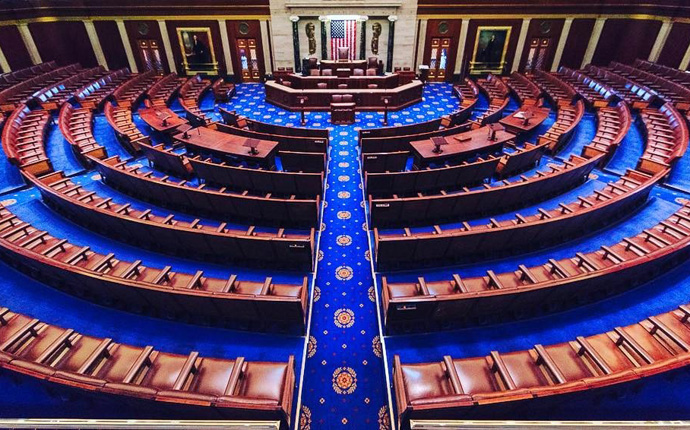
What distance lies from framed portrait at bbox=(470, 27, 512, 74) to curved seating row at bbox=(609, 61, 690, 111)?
4.29 metres

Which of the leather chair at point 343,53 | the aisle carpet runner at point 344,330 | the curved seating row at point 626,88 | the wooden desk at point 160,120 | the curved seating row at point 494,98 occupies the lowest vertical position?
the aisle carpet runner at point 344,330

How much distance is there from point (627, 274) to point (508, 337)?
163cm

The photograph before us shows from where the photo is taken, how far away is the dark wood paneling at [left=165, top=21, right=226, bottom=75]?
14.1 m

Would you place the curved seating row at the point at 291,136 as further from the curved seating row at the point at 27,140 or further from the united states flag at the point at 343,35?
the united states flag at the point at 343,35

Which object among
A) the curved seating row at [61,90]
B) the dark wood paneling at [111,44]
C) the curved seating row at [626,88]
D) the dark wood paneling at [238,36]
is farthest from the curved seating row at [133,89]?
the curved seating row at [626,88]

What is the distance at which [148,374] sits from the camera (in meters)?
2.89

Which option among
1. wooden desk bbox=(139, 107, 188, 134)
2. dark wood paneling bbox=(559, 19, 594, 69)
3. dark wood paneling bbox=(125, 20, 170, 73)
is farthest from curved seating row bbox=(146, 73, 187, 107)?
dark wood paneling bbox=(559, 19, 594, 69)

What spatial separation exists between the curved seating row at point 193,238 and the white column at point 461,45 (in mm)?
13595

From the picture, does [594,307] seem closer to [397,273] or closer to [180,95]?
[397,273]

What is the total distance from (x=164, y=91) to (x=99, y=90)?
221 centimetres

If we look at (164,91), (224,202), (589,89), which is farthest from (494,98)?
(164,91)

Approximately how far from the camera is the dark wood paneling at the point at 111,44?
14.0 metres

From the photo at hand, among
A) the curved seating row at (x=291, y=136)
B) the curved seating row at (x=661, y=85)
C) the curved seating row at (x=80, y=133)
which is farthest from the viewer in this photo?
the curved seating row at (x=661, y=85)

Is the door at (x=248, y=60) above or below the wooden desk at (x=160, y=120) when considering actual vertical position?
above
